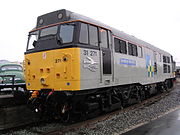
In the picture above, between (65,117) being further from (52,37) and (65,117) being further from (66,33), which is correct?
(66,33)

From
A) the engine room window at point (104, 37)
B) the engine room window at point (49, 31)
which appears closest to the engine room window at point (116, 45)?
the engine room window at point (104, 37)

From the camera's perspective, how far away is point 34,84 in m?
7.24

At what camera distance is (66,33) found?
6.70 meters

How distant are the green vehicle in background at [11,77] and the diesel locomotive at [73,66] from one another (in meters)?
2.75

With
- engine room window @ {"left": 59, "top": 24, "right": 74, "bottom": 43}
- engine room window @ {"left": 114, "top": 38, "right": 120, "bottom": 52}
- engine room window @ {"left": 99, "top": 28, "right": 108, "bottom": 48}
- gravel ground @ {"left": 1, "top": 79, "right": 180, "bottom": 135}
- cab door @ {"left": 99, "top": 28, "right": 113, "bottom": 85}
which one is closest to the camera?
gravel ground @ {"left": 1, "top": 79, "right": 180, "bottom": 135}

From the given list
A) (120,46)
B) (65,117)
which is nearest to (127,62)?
(120,46)

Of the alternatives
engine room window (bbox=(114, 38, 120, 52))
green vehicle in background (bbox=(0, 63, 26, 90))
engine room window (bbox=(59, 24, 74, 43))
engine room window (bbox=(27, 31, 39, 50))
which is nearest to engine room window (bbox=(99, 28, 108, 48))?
engine room window (bbox=(114, 38, 120, 52))

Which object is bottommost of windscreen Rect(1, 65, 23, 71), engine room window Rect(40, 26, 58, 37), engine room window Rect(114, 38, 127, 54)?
windscreen Rect(1, 65, 23, 71)

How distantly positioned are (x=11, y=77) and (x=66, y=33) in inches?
202

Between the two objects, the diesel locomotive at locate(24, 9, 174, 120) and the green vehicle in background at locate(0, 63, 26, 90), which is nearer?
the diesel locomotive at locate(24, 9, 174, 120)

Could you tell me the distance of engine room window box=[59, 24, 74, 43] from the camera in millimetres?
6570

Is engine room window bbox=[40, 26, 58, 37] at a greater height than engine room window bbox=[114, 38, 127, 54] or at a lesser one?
greater

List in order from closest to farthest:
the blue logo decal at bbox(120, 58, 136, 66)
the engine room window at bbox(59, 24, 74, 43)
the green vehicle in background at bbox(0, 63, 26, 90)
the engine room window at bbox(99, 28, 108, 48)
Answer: the engine room window at bbox(59, 24, 74, 43)
the engine room window at bbox(99, 28, 108, 48)
the blue logo decal at bbox(120, 58, 136, 66)
the green vehicle in background at bbox(0, 63, 26, 90)

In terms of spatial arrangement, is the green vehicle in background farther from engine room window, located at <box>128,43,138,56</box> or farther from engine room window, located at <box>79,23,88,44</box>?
engine room window, located at <box>128,43,138,56</box>
